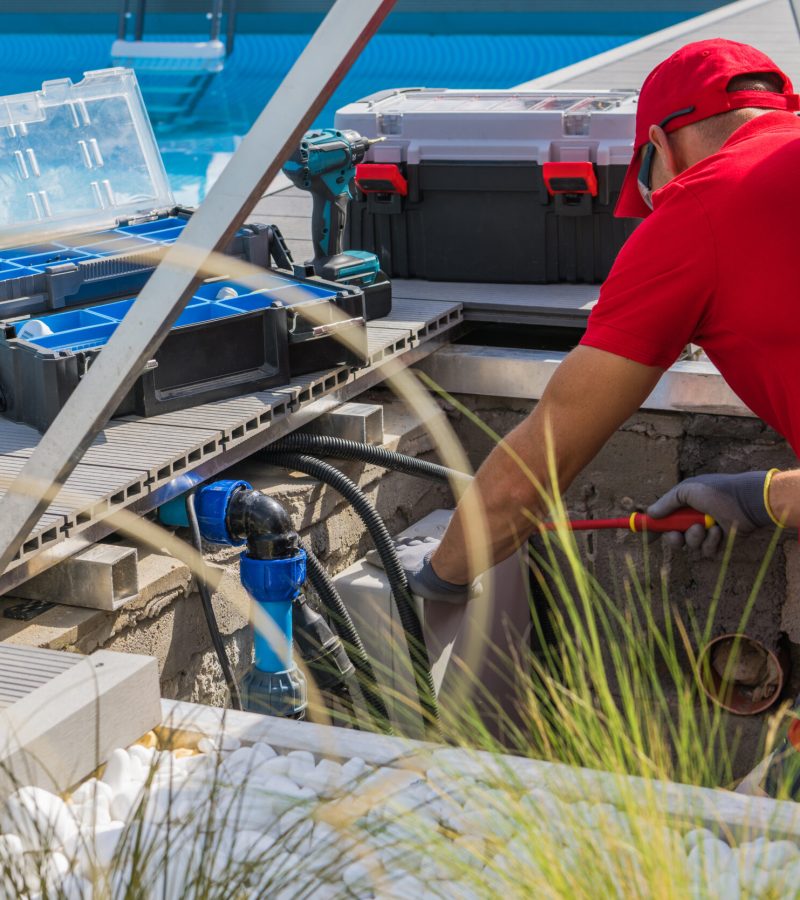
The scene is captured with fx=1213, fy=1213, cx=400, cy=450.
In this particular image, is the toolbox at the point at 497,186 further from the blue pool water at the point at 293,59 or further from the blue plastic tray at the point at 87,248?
the blue pool water at the point at 293,59

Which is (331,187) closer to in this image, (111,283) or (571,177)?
(111,283)

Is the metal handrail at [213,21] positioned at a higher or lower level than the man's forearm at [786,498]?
higher

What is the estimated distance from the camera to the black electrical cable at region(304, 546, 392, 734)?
286 cm

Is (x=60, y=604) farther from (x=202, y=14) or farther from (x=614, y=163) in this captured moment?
(x=202, y=14)

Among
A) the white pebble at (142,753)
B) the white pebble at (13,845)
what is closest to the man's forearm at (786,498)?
the white pebble at (142,753)

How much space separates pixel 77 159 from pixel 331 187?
41.3 inches

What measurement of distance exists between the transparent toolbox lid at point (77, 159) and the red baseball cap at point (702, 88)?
2216mm

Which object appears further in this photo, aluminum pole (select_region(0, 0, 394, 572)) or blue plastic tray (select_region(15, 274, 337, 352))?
blue plastic tray (select_region(15, 274, 337, 352))

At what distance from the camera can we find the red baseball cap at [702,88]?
227cm

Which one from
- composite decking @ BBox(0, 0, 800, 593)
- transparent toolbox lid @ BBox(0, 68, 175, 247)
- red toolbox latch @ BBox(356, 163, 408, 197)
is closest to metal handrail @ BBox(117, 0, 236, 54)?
composite decking @ BBox(0, 0, 800, 593)

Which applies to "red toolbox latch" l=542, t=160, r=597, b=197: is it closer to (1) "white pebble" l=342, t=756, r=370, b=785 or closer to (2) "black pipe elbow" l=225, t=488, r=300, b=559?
(2) "black pipe elbow" l=225, t=488, r=300, b=559

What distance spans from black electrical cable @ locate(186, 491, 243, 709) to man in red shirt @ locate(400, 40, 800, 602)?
66cm

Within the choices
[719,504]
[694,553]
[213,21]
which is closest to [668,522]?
[719,504]

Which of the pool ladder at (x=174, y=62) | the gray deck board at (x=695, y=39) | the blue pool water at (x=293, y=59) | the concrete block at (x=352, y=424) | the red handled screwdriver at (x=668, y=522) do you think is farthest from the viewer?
the pool ladder at (x=174, y=62)
